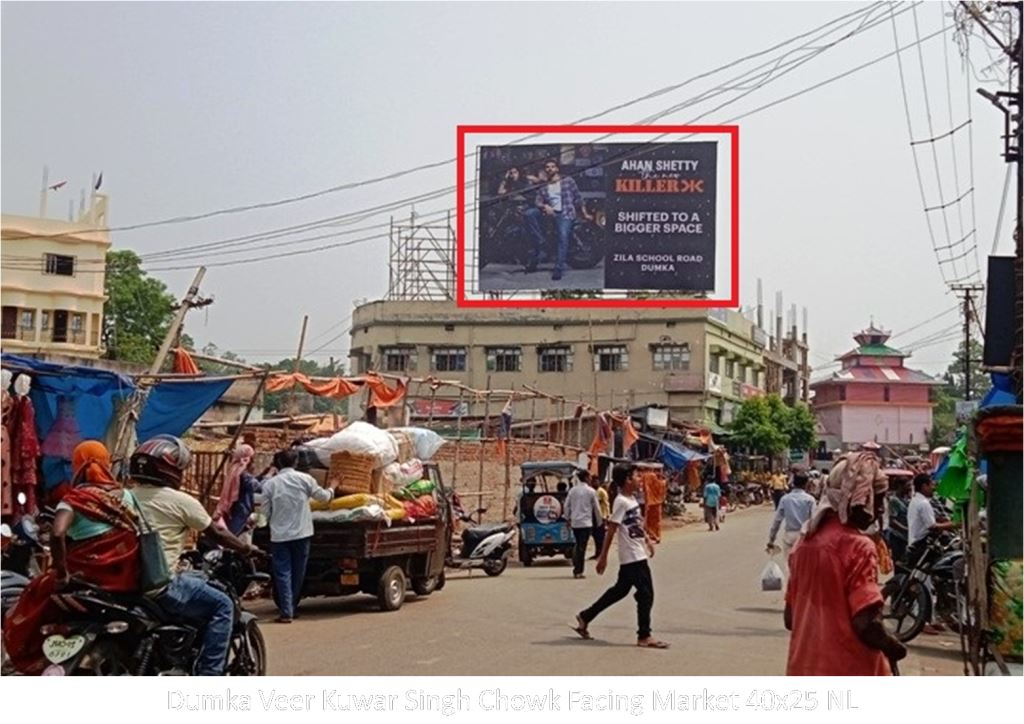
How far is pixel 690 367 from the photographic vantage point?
43.6 meters

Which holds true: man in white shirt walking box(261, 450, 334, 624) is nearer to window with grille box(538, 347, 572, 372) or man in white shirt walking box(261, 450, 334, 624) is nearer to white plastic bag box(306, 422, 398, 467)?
white plastic bag box(306, 422, 398, 467)

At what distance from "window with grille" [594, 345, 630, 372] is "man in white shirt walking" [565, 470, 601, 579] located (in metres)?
25.0

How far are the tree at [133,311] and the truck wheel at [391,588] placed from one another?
3005cm

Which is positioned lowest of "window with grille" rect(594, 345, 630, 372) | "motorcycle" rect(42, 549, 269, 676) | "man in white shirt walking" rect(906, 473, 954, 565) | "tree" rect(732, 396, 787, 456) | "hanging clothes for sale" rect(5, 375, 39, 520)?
"motorcycle" rect(42, 549, 269, 676)

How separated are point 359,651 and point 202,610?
3.34 metres

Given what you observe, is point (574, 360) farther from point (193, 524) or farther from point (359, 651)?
point (193, 524)

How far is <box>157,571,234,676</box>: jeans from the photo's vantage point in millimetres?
6340

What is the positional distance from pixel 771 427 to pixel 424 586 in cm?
3280

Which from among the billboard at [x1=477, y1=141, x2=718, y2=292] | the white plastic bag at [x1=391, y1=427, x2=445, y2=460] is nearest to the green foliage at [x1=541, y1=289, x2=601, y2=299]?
the billboard at [x1=477, y1=141, x2=718, y2=292]

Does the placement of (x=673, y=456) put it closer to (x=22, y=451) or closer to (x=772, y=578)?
(x=772, y=578)

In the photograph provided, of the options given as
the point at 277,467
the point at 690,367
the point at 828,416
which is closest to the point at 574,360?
the point at 690,367

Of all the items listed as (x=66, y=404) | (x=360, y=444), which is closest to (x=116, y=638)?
(x=66, y=404)

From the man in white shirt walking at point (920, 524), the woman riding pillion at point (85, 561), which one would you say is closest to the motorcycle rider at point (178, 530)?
the woman riding pillion at point (85, 561)

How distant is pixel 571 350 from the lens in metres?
40.3
